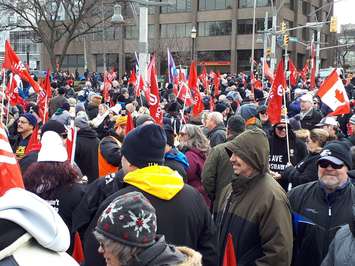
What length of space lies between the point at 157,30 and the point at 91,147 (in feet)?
210

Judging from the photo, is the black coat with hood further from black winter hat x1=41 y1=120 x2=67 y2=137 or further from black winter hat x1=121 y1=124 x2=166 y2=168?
black winter hat x1=121 y1=124 x2=166 y2=168

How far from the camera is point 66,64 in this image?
7731cm

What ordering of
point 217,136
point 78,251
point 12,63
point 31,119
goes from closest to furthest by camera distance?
point 78,251 < point 31,119 < point 217,136 < point 12,63

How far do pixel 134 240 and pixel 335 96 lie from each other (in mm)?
7356

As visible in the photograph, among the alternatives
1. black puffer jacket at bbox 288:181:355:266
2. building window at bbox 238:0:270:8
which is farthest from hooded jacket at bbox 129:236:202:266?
building window at bbox 238:0:270:8

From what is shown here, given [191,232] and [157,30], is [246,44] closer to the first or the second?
[157,30]

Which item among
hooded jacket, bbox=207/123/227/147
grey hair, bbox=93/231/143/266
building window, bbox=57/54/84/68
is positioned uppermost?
building window, bbox=57/54/84/68

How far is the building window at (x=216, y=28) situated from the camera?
220 feet

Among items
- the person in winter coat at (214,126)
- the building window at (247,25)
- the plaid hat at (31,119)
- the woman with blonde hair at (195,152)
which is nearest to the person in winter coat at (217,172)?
the woman with blonde hair at (195,152)

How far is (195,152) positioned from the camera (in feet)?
20.0

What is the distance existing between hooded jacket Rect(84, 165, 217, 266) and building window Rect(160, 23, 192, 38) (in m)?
65.1

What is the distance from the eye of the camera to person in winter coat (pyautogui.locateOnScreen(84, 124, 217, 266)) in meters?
3.00

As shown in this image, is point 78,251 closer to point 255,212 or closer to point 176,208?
point 176,208

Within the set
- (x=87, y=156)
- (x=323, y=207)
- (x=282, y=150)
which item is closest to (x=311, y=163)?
(x=282, y=150)
